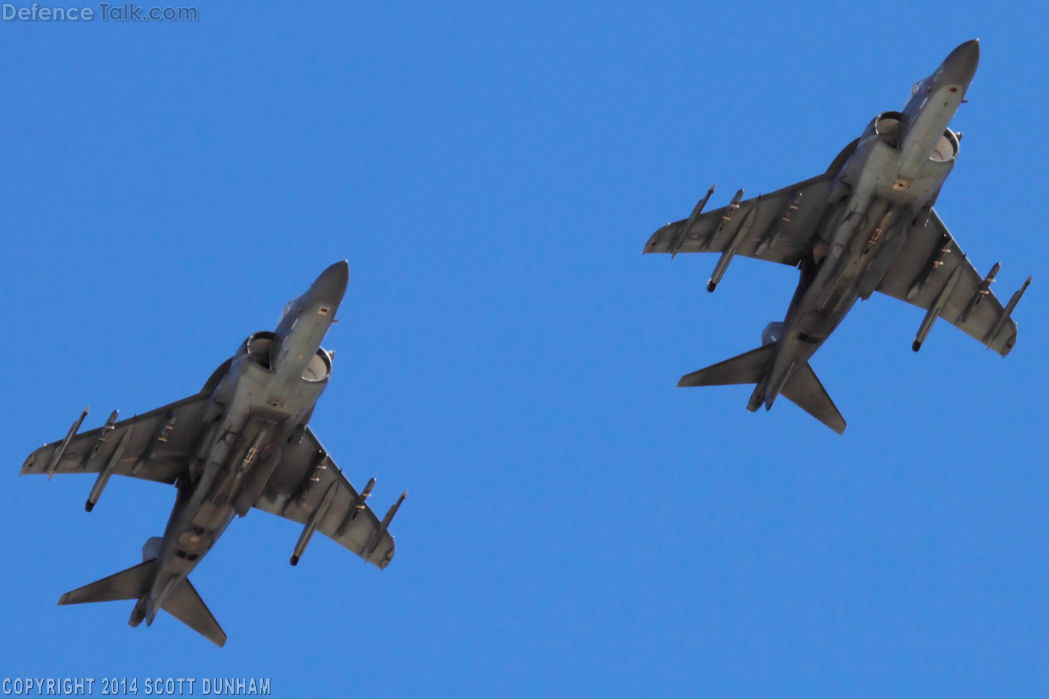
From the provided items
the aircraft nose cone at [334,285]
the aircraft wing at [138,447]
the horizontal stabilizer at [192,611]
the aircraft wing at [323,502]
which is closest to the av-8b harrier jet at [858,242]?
the aircraft wing at [323,502]

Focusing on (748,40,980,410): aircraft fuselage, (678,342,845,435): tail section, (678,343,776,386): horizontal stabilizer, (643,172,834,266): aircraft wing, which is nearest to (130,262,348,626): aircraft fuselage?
(643,172,834,266): aircraft wing

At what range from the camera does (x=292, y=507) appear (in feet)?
148

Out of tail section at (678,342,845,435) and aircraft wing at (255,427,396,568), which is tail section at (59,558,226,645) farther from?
tail section at (678,342,845,435)

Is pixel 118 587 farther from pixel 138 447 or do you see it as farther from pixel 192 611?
pixel 138 447

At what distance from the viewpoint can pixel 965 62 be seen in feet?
131

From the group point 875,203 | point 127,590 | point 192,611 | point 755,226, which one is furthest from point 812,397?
point 127,590

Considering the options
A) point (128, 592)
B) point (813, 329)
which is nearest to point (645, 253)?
point (813, 329)

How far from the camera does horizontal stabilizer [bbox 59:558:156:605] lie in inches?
1699

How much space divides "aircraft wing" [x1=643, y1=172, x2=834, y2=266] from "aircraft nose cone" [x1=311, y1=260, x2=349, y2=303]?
9.38 meters

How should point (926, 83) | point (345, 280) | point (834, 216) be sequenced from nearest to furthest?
point (345, 280) < point (926, 83) < point (834, 216)

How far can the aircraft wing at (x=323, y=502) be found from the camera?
44.2m

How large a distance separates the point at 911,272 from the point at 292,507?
1663cm

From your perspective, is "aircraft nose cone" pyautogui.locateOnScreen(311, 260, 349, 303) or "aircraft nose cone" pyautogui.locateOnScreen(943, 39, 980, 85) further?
"aircraft nose cone" pyautogui.locateOnScreen(943, 39, 980, 85)

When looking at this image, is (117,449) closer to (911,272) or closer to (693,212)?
(693,212)
